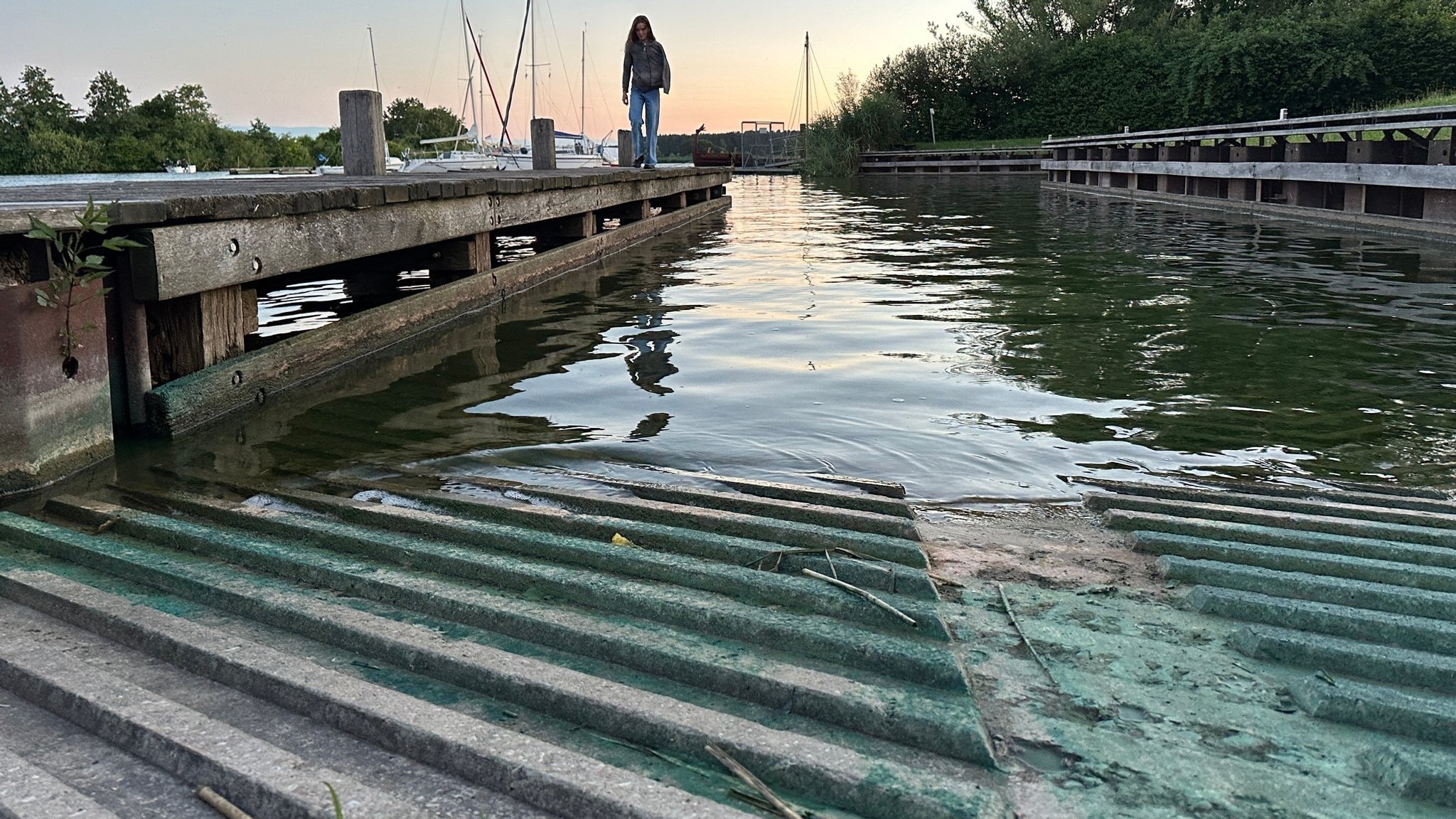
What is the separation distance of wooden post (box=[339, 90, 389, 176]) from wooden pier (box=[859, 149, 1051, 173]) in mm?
32837

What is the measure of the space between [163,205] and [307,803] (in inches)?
135

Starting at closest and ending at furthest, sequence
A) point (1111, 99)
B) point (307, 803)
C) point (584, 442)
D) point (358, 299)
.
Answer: point (307, 803), point (584, 442), point (358, 299), point (1111, 99)

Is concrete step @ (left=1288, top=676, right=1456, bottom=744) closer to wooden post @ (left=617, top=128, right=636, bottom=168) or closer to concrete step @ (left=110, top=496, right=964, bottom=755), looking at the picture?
concrete step @ (left=110, top=496, right=964, bottom=755)

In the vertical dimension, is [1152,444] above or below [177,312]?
below

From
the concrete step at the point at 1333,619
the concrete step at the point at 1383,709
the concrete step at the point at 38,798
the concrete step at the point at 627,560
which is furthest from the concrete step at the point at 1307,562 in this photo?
the concrete step at the point at 38,798

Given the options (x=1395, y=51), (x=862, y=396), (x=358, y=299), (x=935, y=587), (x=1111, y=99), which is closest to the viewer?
(x=935, y=587)

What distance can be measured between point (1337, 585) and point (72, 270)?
3.91 metres

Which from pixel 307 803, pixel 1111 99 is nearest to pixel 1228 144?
pixel 307 803

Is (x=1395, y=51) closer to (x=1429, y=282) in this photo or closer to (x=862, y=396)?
(x=1429, y=282)

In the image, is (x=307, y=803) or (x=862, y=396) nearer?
(x=307, y=803)

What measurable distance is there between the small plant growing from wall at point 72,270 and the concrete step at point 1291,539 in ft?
11.4

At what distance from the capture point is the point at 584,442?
14.9ft

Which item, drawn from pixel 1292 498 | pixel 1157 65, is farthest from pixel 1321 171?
pixel 1157 65

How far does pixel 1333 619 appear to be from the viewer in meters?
2.36
